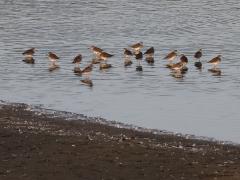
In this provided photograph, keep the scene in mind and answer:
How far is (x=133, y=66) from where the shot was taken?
29.1m

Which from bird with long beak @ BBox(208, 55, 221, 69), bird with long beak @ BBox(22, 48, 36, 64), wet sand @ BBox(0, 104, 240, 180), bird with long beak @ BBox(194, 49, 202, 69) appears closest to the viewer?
wet sand @ BBox(0, 104, 240, 180)

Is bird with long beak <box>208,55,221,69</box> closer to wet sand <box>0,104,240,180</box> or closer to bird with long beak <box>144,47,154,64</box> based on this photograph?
bird with long beak <box>144,47,154,64</box>

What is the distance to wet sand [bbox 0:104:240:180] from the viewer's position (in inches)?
510

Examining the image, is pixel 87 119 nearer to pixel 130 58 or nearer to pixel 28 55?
pixel 28 55

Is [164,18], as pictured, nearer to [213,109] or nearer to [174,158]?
[213,109]

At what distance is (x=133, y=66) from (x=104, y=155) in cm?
1517

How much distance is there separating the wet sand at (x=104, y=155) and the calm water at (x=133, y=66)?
2724 millimetres

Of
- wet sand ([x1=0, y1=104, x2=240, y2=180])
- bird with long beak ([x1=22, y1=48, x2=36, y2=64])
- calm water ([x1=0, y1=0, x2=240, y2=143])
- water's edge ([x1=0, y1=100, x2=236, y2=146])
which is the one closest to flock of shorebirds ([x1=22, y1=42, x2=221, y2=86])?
bird with long beak ([x1=22, y1=48, x2=36, y2=64])

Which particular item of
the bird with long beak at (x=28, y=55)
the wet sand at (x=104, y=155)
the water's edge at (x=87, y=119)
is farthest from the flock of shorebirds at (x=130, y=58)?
the wet sand at (x=104, y=155)

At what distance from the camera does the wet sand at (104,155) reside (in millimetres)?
12961

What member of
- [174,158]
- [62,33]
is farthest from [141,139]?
[62,33]

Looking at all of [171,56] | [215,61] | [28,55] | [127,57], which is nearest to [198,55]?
[171,56]

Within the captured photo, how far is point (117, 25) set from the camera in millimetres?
39031

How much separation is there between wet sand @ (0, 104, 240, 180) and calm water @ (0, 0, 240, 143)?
2724 millimetres
